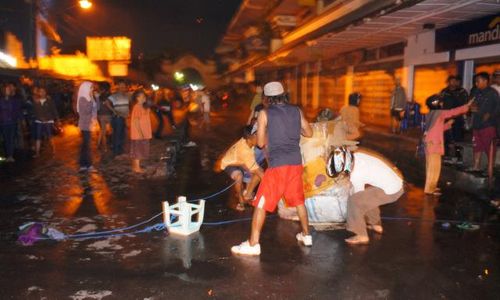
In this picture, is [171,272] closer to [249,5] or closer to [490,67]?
[490,67]

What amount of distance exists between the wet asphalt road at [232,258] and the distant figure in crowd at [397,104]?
265 inches

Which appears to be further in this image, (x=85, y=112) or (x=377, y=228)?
(x=85, y=112)

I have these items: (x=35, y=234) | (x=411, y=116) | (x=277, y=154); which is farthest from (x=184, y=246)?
(x=411, y=116)

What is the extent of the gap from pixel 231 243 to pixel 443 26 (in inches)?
418

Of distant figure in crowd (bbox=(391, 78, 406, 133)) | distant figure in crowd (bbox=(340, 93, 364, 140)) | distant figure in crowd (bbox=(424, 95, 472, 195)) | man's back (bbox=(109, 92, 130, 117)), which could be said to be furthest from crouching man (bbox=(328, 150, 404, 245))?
distant figure in crowd (bbox=(391, 78, 406, 133))

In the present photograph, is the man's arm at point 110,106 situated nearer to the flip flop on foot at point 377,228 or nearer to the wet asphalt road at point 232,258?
the wet asphalt road at point 232,258

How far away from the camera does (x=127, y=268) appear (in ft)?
14.8

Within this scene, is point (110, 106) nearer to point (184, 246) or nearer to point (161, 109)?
point (161, 109)

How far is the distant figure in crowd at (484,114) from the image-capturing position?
753cm

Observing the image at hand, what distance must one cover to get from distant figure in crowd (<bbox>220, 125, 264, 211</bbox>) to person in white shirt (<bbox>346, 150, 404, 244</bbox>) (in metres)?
1.49

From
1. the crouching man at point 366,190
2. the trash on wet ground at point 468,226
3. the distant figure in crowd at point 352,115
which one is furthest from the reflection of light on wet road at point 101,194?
the trash on wet ground at point 468,226

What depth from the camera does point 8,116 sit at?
10555 millimetres

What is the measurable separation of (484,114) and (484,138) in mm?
447

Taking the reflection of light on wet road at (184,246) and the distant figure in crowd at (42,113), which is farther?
the distant figure in crowd at (42,113)
